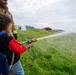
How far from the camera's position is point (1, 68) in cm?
314

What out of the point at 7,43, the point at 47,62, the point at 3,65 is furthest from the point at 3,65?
the point at 47,62

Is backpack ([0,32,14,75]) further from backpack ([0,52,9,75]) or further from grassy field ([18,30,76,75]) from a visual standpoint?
grassy field ([18,30,76,75])

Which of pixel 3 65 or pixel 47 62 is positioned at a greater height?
pixel 3 65

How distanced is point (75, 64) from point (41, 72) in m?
1.06

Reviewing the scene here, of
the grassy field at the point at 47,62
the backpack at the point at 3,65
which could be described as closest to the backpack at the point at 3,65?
the backpack at the point at 3,65

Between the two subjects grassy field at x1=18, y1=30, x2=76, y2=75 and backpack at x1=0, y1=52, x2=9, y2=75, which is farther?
grassy field at x1=18, y1=30, x2=76, y2=75

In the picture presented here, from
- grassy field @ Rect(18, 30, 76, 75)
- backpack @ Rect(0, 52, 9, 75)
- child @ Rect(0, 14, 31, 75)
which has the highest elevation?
child @ Rect(0, 14, 31, 75)

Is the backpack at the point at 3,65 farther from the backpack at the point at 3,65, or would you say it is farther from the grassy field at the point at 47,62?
the grassy field at the point at 47,62

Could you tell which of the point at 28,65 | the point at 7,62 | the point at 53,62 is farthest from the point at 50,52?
the point at 7,62

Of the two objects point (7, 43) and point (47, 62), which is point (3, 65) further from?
point (47, 62)

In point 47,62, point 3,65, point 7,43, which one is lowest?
point 47,62

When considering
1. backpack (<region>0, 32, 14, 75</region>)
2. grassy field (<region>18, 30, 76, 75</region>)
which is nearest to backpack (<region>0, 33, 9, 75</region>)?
backpack (<region>0, 32, 14, 75</region>)

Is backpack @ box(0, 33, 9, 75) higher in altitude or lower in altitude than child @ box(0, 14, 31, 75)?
lower

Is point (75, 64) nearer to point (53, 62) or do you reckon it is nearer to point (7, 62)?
point (53, 62)
